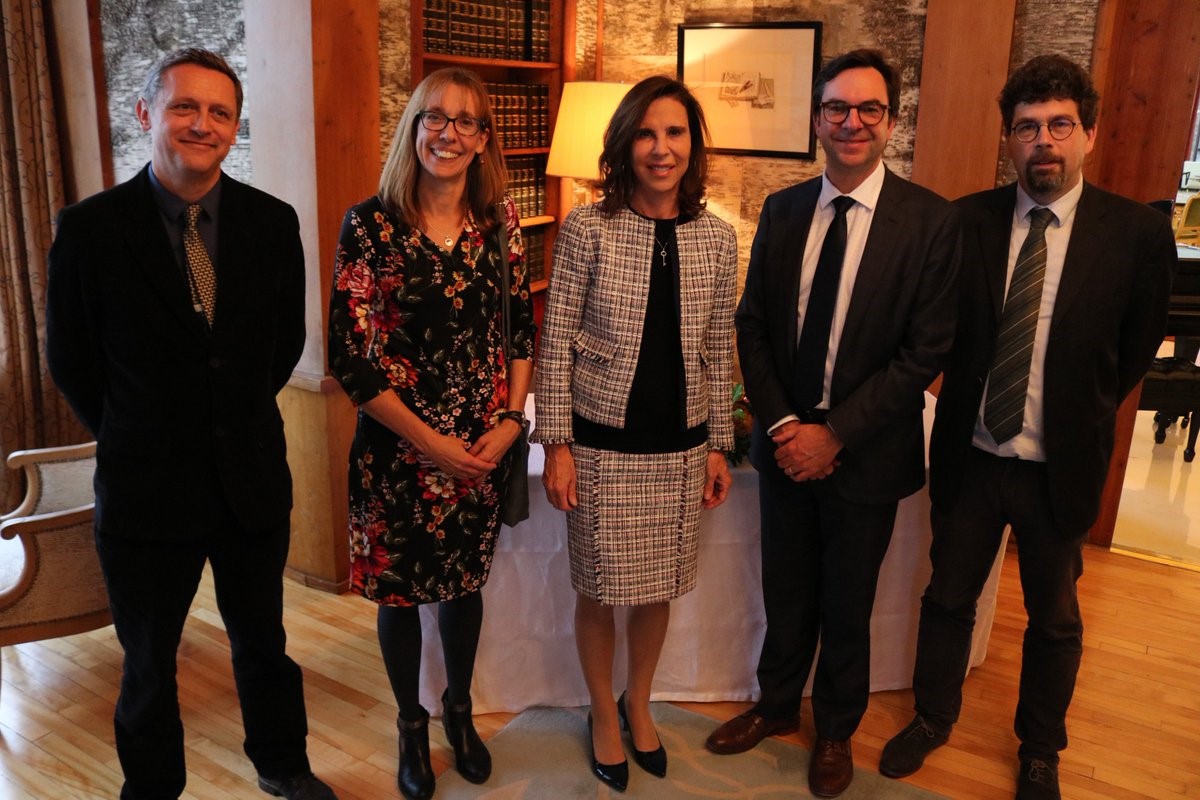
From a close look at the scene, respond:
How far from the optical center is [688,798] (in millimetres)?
2363

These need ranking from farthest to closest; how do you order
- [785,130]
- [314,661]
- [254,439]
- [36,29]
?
[785,130] → [36,29] → [314,661] → [254,439]

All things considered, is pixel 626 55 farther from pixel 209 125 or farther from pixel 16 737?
pixel 16 737

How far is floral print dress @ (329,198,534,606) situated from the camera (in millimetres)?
2002

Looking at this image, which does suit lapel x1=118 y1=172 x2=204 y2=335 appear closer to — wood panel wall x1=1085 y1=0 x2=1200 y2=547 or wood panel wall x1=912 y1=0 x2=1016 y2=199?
wood panel wall x1=912 y1=0 x2=1016 y2=199

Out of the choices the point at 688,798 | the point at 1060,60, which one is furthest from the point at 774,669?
the point at 1060,60

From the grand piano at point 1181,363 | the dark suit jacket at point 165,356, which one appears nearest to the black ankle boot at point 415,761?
the dark suit jacket at point 165,356

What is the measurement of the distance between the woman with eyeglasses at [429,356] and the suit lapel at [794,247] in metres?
0.62

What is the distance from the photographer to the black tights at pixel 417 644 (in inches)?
88.5

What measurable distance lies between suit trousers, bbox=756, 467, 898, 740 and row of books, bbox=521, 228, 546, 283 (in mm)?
2457

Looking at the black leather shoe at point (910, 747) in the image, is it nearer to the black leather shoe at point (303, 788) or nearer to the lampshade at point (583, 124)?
the black leather shoe at point (303, 788)

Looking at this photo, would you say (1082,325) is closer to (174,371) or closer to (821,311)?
(821,311)

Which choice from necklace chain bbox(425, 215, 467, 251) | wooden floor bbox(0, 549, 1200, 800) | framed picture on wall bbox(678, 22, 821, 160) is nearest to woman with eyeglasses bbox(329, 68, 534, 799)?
necklace chain bbox(425, 215, 467, 251)

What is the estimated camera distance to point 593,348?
85.1 inches

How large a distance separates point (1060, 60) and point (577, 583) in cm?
163
